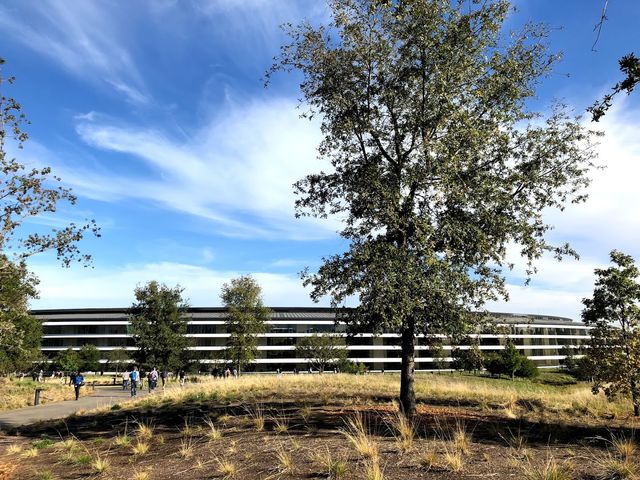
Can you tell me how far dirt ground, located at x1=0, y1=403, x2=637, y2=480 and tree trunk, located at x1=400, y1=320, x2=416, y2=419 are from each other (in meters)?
0.48

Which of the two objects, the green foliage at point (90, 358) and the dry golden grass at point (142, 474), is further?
the green foliage at point (90, 358)

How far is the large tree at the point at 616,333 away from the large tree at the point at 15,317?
808 inches

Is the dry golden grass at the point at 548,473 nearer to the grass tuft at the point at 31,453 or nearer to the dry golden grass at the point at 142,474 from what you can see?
the dry golden grass at the point at 142,474

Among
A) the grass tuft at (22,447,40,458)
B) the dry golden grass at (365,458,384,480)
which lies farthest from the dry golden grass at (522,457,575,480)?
the grass tuft at (22,447,40,458)

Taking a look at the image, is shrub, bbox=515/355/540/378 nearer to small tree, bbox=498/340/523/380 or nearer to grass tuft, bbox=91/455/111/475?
small tree, bbox=498/340/523/380

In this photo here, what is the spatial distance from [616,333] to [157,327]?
136 ft

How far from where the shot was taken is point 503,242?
14.1 meters

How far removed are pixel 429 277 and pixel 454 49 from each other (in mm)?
6269

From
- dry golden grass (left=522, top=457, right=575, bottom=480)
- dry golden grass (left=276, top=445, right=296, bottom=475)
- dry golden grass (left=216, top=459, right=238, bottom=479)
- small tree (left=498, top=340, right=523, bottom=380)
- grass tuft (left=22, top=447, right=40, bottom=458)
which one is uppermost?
dry golden grass (left=522, top=457, right=575, bottom=480)

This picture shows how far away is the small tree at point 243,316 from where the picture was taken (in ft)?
194

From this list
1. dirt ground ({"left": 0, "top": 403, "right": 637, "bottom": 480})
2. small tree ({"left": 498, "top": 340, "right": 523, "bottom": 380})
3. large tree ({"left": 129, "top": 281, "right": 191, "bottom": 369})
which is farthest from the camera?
small tree ({"left": 498, "top": 340, "right": 523, "bottom": 380})

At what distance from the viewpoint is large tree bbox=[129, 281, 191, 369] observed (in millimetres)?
46625

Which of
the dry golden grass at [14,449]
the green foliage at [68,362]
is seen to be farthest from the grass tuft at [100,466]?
the green foliage at [68,362]

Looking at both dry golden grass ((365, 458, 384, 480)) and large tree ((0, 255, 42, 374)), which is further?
large tree ((0, 255, 42, 374))
